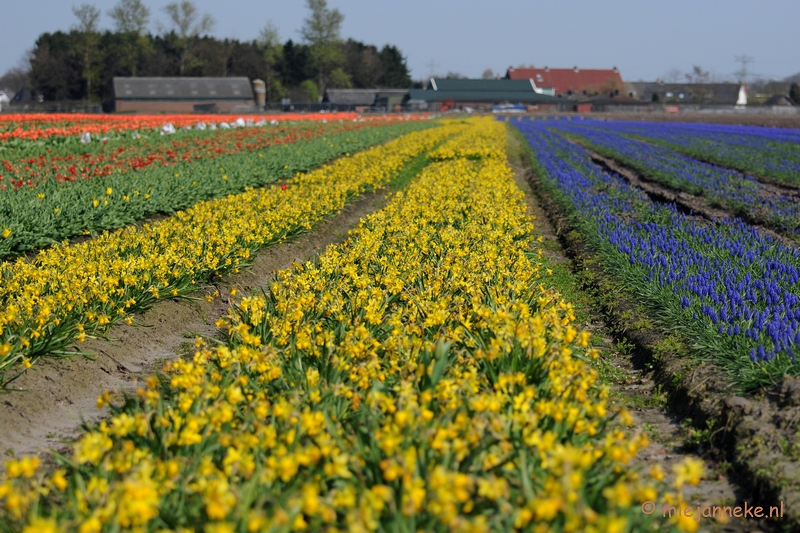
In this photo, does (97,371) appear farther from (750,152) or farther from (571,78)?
(571,78)

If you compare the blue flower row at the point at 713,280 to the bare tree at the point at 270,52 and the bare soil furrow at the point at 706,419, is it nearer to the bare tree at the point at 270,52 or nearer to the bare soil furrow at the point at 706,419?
the bare soil furrow at the point at 706,419

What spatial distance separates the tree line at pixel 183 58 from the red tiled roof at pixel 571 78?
96.6 feet

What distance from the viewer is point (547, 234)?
48.9ft

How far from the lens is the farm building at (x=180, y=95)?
86188 mm

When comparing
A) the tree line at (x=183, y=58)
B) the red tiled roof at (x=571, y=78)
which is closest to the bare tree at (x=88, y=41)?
the tree line at (x=183, y=58)

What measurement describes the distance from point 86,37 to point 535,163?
8916cm

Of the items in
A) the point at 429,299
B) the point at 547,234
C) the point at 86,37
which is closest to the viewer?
the point at 429,299

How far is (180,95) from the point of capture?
88.8 metres

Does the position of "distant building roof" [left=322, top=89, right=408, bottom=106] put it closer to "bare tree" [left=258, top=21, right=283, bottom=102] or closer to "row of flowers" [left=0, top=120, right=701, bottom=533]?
"bare tree" [left=258, top=21, right=283, bottom=102]

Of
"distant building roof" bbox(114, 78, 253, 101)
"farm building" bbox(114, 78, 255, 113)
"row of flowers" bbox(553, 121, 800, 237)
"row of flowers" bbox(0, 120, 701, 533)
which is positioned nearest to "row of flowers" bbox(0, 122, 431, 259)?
"row of flowers" bbox(0, 120, 701, 533)

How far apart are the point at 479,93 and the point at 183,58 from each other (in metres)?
41.7

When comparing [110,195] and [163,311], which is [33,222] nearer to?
[110,195]

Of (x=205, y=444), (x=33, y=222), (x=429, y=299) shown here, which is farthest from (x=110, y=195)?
(x=205, y=444)

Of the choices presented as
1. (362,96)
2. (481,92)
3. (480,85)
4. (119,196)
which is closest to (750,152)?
Answer: (119,196)
